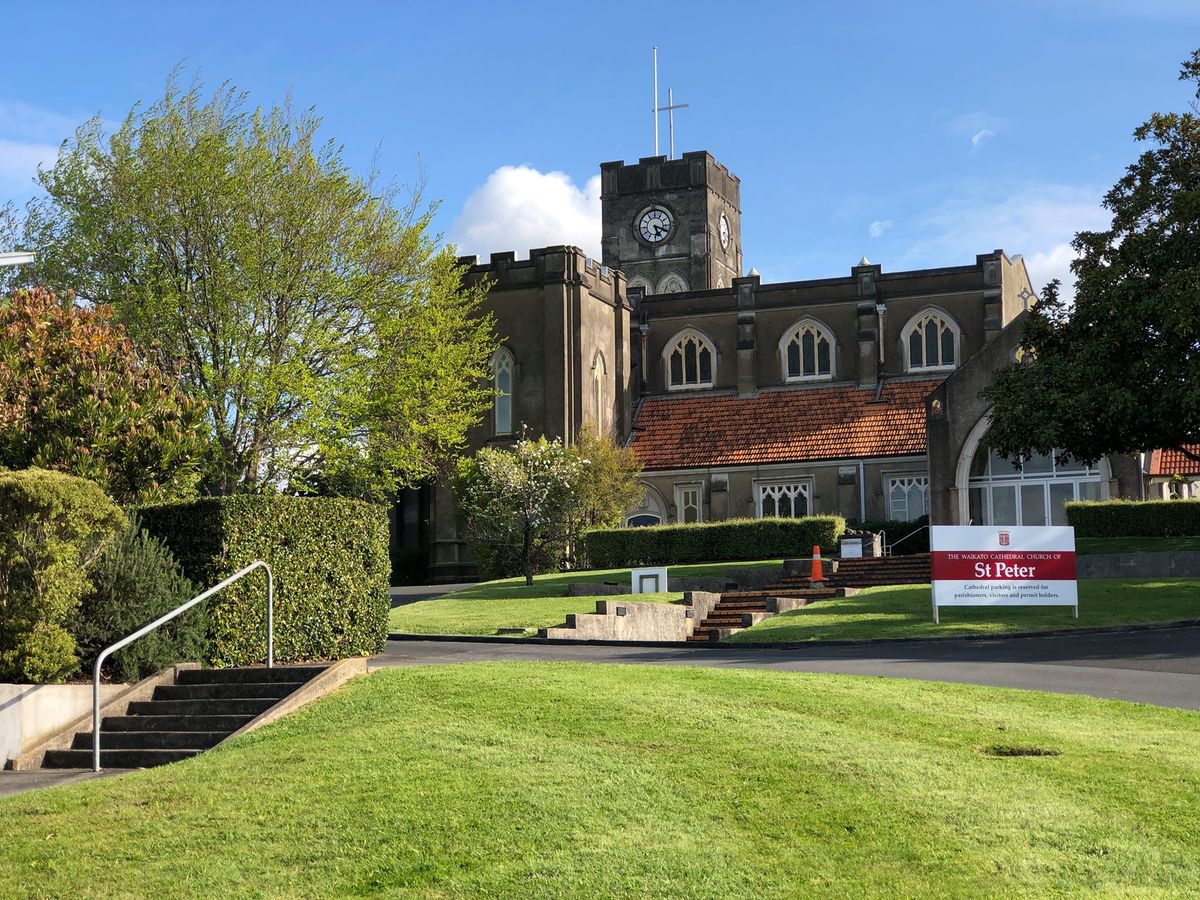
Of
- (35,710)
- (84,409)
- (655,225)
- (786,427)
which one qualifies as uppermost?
(655,225)

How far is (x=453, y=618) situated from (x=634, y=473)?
19.7 m

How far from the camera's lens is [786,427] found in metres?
54.3

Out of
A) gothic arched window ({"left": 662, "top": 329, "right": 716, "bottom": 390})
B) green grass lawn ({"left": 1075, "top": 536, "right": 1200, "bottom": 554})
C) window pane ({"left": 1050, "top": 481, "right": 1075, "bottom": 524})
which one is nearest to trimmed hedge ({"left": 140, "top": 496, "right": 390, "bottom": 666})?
green grass lawn ({"left": 1075, "top": 536, "right": 1200, "bottom": 554})

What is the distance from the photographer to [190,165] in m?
31.9

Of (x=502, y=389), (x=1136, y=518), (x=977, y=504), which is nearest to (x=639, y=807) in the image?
(x=1136, y=518)

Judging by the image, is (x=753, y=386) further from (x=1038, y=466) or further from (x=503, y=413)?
(x=1038, y=466)

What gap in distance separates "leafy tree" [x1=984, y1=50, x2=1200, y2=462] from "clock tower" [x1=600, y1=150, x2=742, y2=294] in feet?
150

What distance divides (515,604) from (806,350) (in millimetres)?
26831

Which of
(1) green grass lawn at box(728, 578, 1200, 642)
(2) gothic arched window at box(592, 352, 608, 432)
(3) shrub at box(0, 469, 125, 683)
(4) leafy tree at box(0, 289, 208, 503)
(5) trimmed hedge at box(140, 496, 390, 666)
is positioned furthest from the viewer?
(2) gothic arched window at box(592, 352, 608, 432)

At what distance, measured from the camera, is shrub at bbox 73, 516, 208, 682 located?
1759 cm

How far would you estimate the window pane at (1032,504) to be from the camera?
154ft

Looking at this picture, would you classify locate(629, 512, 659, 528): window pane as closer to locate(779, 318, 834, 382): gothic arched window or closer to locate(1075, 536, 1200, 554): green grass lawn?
locate(779, 318, 834, 382): gothic arched window

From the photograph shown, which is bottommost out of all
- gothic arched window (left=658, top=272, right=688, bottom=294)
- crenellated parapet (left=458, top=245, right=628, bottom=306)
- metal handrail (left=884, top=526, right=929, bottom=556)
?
metal handrail (left=884, top=526, right=929, bottom=556)

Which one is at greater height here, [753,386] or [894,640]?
[753,386]
